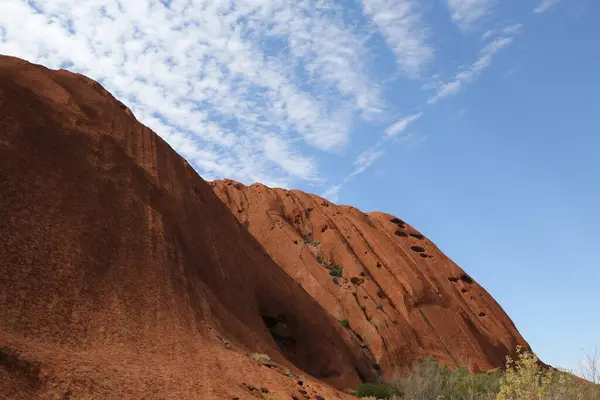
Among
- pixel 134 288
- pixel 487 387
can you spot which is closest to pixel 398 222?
pixel 487 387

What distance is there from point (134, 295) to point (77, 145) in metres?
7.58

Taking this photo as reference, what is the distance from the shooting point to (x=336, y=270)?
47031 mm

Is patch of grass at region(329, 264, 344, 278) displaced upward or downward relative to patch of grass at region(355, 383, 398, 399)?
upward

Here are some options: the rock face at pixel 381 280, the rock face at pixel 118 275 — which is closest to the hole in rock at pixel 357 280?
the rock face at pixel 381 280

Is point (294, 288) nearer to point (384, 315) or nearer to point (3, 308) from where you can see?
point (384, 315)

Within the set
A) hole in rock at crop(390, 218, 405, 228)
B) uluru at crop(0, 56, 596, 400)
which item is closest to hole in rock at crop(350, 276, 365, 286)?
uluru at crop(0, 56, 596, 400)

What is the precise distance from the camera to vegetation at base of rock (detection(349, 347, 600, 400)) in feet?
24.2

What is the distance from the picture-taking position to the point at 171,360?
1633cm

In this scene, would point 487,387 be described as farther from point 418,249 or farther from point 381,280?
point 418,249

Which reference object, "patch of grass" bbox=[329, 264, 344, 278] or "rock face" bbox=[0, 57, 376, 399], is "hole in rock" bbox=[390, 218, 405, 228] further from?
"rock face" bbox=[0, 57, 376, 399]

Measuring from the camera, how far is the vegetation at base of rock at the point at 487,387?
737cm

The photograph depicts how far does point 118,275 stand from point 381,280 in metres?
33.5

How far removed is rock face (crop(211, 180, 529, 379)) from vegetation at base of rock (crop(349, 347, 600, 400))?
24.9ft

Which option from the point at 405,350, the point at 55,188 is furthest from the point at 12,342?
the point at 405,350
